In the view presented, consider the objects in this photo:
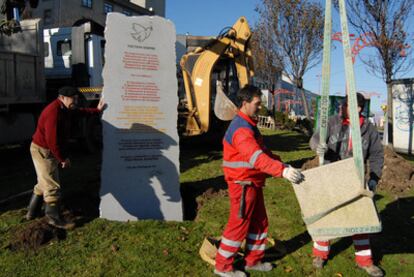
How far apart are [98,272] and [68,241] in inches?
34.4

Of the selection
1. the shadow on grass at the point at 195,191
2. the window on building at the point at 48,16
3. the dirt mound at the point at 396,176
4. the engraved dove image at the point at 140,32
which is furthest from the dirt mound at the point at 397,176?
the window on building at the point at 48,16

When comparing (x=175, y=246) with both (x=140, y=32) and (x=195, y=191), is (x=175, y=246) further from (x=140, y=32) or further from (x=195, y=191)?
(x=140, y=32)

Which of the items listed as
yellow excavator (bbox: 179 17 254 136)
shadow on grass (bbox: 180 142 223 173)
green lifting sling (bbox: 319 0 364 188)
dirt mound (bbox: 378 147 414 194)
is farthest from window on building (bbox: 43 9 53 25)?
green lifting sling (bbox: 319 0 364 188)

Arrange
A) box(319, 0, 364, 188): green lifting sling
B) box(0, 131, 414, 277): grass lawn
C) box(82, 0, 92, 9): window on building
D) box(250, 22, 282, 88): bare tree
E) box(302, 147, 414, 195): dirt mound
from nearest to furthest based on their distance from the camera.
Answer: box(319, 0, 364, 188): green lifting sling
box(0, 131, 414, 277): grass lawn
box(302, 147, 414, 195): dirt mound
box(250, 22, 282, 88): bare tree
box(82, 0, 92, 9): window on building

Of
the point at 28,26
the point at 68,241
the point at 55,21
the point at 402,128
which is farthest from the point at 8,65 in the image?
the point at 55,21

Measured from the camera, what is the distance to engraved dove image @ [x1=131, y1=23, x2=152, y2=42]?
513 cm

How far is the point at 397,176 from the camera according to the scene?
784 cm

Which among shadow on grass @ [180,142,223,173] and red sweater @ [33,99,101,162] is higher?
red sweater @ [33,99,101,162]

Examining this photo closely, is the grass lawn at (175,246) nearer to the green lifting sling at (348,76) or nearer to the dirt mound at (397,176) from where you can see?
the dirt mound at (397,176)

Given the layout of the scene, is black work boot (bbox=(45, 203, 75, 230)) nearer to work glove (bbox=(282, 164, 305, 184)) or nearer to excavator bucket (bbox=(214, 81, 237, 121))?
work glove (bbox=(282, 164, 305, 184))

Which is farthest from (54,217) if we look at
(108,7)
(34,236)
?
(108,7)

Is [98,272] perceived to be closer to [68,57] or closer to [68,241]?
[68,241]

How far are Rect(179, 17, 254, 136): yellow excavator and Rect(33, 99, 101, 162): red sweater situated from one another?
5363 mm

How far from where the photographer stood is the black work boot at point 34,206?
5005 millimetres
